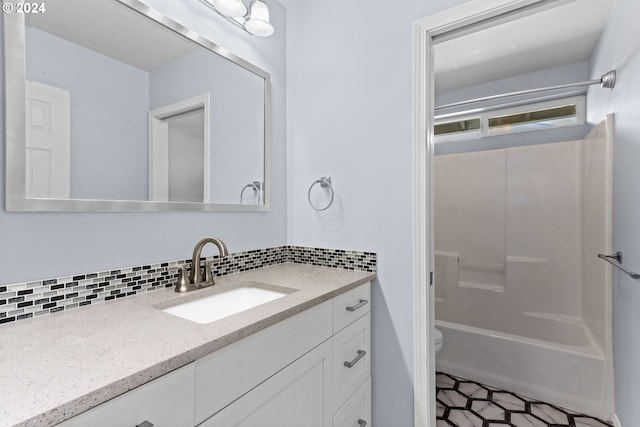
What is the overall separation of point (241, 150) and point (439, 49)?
5.75 feet

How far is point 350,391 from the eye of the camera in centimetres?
130

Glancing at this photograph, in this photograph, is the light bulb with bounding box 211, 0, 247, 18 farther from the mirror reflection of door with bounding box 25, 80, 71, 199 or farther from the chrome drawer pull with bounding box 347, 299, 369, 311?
the chrome drawer pull with bounding box 347, 299, 369, 311

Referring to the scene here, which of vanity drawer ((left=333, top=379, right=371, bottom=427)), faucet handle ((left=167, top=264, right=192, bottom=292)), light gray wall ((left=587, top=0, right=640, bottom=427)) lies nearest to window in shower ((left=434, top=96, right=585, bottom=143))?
light gray wall ((left=587, top=0, right=640, bottom=427))

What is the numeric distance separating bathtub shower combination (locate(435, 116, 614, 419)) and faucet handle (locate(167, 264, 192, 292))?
1.93 meters

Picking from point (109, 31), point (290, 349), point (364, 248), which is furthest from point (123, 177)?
point (364, 248)

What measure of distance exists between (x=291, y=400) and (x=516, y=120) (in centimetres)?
302

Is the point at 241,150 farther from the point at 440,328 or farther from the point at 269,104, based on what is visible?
the point at 440,328

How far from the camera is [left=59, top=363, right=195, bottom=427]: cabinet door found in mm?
532

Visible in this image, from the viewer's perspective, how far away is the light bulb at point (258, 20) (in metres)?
1.45

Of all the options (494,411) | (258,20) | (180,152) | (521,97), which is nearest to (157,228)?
(180,152)

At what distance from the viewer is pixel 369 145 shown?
1.54 meters

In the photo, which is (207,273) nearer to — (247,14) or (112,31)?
(112,31)

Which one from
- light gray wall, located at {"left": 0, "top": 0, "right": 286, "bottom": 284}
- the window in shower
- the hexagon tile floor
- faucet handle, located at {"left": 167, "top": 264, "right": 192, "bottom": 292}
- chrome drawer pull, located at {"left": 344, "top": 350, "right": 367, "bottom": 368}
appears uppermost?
the window in shower

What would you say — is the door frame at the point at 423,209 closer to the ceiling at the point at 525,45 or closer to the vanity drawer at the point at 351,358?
the vanity drawer at the point at 351,358
